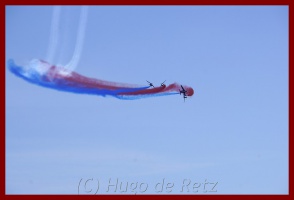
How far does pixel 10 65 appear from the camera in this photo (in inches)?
1299

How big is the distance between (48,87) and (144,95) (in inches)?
286

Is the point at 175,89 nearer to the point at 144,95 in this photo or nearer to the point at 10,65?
the point at 144,95

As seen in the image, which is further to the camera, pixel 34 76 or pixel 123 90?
pixel 123 90

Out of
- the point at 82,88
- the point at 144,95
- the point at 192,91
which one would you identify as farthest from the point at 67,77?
the point at 192,91

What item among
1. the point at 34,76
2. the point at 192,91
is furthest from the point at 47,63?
the point at 192,91

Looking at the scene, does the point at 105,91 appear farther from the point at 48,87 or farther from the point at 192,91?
the point at 192,91

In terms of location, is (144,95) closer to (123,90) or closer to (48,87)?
(123,90)

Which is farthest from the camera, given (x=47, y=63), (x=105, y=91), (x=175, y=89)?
(x=175, y=89)

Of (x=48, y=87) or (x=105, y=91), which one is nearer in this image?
(x=48, y=87)

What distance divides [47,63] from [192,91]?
A: 11.0m

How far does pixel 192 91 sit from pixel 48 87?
10.7m

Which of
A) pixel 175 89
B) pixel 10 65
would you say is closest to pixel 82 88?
pixel 10 65

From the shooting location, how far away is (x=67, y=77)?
3384cm

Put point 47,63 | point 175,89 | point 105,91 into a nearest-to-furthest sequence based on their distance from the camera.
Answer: point 47,63, point 105,91, point 175,89
